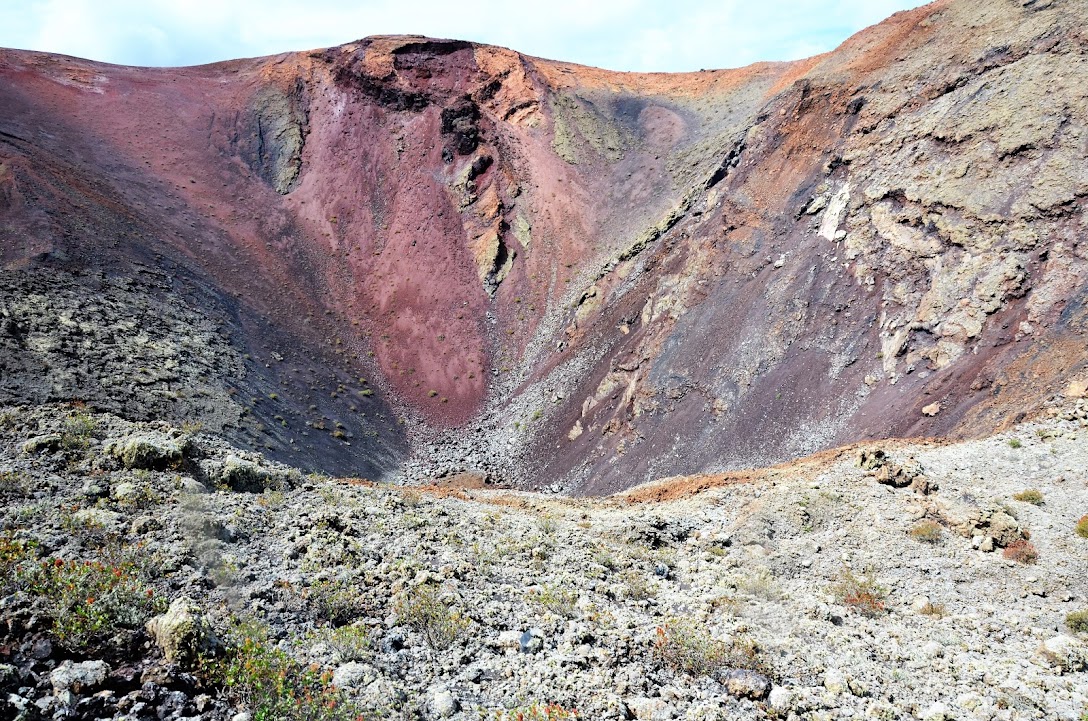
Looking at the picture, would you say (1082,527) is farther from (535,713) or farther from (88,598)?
(88,598)

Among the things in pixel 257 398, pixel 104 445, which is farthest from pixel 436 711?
pixel 257 398

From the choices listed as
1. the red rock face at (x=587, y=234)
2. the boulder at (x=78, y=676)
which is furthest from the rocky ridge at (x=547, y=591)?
the red rock face at (x=587, y=234)

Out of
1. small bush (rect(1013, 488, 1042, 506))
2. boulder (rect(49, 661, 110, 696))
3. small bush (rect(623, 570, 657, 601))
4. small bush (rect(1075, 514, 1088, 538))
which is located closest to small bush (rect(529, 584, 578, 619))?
small bush (rect(623, 570, 657, 601))

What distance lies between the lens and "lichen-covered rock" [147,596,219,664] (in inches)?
200

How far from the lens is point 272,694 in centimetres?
493

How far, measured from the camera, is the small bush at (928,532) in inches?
379

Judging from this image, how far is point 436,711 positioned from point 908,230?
22097mm

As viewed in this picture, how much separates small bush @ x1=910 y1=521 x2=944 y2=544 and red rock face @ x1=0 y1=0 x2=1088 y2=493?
6.15 meters

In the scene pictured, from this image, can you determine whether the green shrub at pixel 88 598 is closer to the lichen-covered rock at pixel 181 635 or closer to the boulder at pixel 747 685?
the lichen-covered rock at pixel 181 635

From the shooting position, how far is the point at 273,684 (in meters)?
5.03

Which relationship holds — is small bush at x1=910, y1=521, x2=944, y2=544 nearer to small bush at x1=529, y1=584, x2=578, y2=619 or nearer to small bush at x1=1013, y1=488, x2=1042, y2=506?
small bush at x1=1013, y1=488, x2=1042, y2=506

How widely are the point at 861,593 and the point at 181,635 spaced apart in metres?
7.93

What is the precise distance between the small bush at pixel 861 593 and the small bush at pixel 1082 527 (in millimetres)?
3308

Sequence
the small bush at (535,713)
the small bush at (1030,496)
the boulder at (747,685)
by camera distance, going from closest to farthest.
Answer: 1. the small bush at (535,713)
2. the boulder at (747,685)
3. the small bush at (1030,496)
